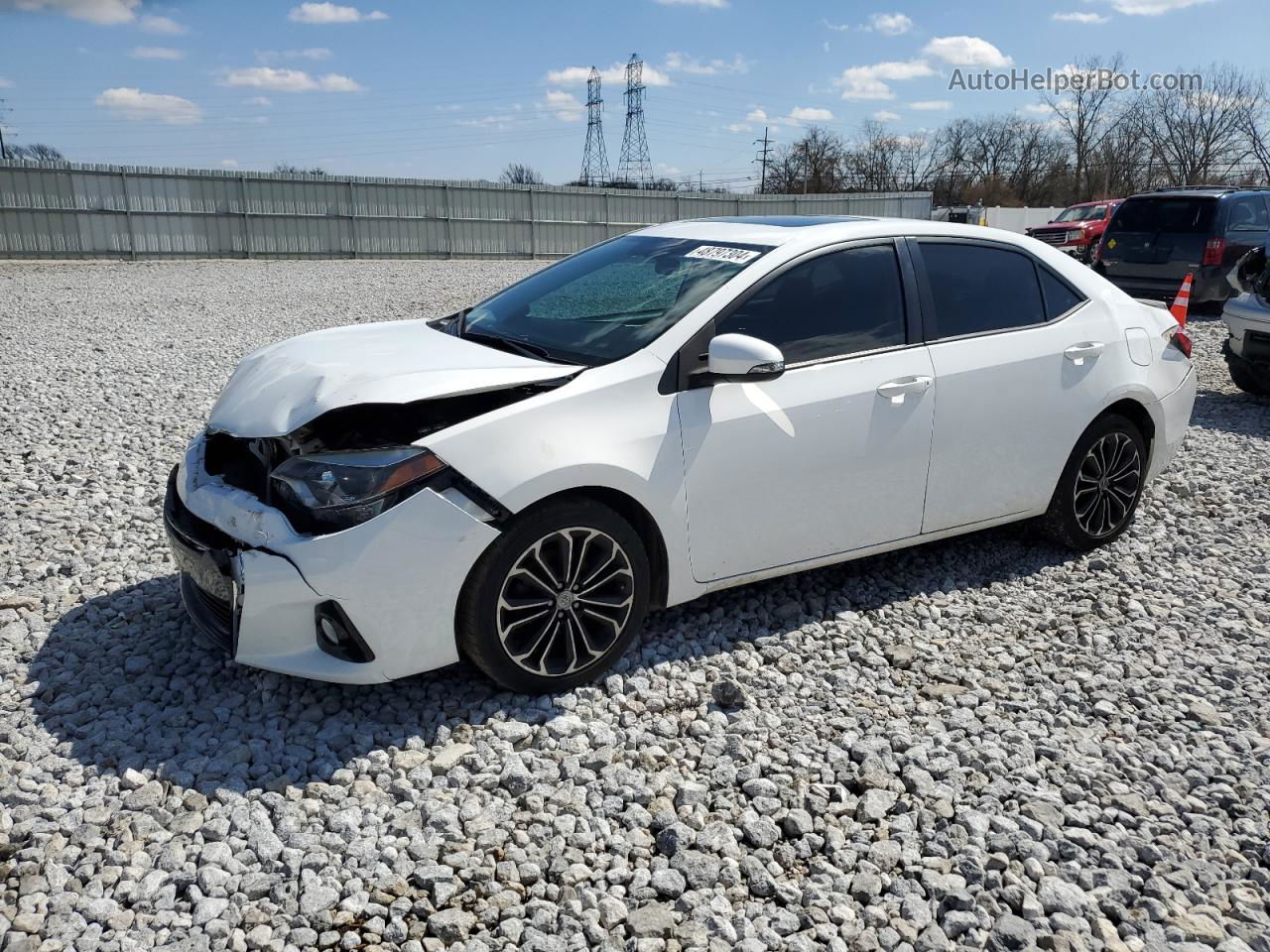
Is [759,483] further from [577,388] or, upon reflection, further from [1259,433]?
[1259,433]

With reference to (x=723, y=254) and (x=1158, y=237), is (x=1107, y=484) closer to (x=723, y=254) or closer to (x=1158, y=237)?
(x=723, y=254)

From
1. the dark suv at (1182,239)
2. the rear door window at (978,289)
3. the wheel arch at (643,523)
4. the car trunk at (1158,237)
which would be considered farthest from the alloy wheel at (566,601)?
the car trunk at (1158,237)

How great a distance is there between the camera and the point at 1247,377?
30.4 ft

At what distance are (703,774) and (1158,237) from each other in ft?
45.5

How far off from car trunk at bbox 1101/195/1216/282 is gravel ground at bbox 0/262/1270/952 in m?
10.4

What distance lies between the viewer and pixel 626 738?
3.45 meters

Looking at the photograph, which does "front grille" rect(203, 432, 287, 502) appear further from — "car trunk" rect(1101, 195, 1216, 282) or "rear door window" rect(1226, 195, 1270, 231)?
"rear door window" rect(1226, 195, 1270, 231)

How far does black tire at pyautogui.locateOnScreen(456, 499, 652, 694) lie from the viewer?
338 centimetres

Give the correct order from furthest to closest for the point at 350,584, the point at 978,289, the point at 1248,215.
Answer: the point at 1248,215
the point at 978,289
the point at 350,584

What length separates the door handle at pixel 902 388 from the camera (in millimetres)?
4156

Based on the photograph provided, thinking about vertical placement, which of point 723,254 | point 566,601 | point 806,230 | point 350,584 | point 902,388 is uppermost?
point 806,230

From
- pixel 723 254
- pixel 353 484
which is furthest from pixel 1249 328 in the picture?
pixel 353 484

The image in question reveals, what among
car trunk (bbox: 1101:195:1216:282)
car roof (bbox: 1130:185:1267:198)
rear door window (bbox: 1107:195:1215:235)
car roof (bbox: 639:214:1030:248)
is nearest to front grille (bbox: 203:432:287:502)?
car roof (bbox: 639:214:1030:248)

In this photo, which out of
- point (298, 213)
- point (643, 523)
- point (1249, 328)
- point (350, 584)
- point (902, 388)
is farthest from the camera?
point (298, 213)
